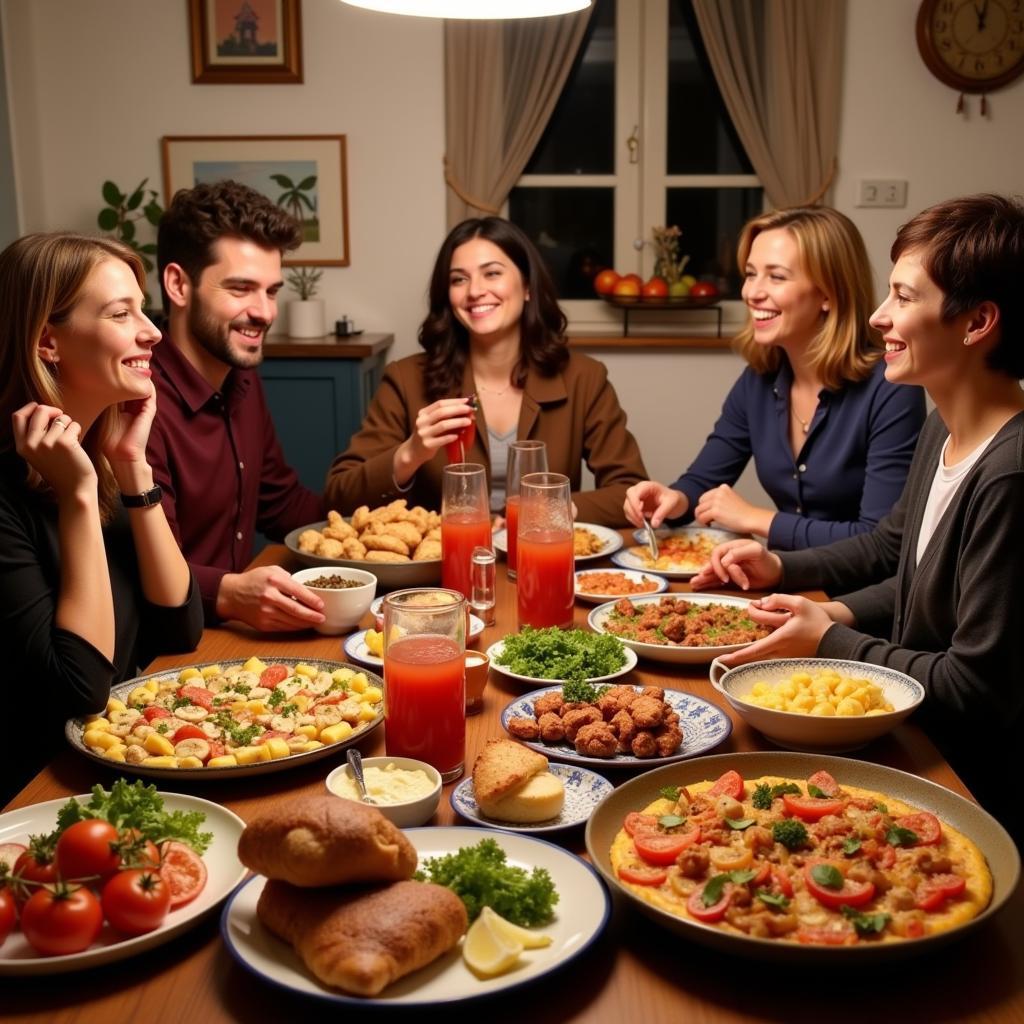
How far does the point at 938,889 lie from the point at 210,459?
1988mm

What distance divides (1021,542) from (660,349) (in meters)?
3.61

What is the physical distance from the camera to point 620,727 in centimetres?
147

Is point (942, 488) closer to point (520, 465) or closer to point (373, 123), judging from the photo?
point (520, 465)

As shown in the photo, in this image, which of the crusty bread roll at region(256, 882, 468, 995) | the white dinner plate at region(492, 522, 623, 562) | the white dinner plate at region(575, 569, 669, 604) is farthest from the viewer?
the white dinner plate at region(492, 522, 623, 562)

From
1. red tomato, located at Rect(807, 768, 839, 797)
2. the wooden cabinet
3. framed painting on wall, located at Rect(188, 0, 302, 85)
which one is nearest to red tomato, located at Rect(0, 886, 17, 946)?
red tomato, located at Rect(807, 768, 839, 797)

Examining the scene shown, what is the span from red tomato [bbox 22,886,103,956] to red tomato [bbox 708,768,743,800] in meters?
0.64

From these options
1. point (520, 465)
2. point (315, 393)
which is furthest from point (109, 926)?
point (315, 393)

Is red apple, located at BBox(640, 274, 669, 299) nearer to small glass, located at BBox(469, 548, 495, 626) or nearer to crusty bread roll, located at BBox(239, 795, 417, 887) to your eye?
small glass, located at BBox(469, 548, 495, 626)

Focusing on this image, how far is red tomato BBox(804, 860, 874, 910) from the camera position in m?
1.08

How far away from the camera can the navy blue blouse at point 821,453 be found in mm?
2664

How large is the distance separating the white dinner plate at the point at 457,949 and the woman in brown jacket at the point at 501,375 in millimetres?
1971

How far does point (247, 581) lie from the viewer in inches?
77.5

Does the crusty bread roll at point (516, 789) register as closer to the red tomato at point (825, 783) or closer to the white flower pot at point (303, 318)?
the red tomato at point (825, 783)

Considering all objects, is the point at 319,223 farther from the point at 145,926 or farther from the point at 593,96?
the point at 145,926
